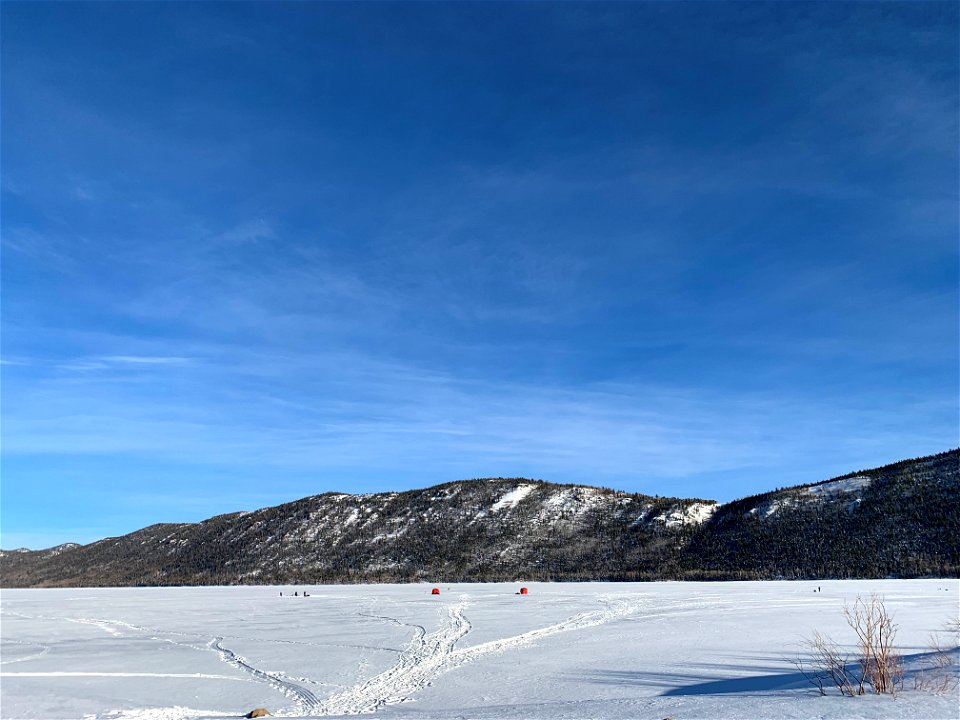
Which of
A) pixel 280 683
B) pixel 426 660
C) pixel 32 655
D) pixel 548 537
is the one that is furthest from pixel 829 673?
pixel 548 537

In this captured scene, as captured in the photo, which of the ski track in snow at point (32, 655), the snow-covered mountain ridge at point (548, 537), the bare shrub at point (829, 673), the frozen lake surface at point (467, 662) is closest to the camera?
the bare shrub at point (829, 673)

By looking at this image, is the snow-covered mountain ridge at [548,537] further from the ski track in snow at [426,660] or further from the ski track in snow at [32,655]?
the ski track in snow at [32,655]

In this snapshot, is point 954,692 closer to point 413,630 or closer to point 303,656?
point 303,656

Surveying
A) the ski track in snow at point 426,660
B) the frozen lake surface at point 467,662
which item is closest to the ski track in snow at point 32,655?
the frozen lake surface at point 467,662

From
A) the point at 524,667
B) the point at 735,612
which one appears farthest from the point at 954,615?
the point at 524,667

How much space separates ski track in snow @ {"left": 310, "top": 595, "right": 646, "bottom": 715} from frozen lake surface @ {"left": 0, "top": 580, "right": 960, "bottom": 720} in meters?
0.04

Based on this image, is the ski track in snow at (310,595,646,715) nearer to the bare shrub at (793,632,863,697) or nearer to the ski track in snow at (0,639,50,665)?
the bare shrub at (793,632,863,697)

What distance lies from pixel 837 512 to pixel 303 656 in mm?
48895

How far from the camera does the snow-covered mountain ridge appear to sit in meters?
45.5

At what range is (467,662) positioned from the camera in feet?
41.3

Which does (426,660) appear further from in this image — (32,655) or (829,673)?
(32,655)

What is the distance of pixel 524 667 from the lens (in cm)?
1188

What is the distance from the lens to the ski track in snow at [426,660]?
9.83 meters

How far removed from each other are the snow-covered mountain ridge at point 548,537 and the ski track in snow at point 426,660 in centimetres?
2866
